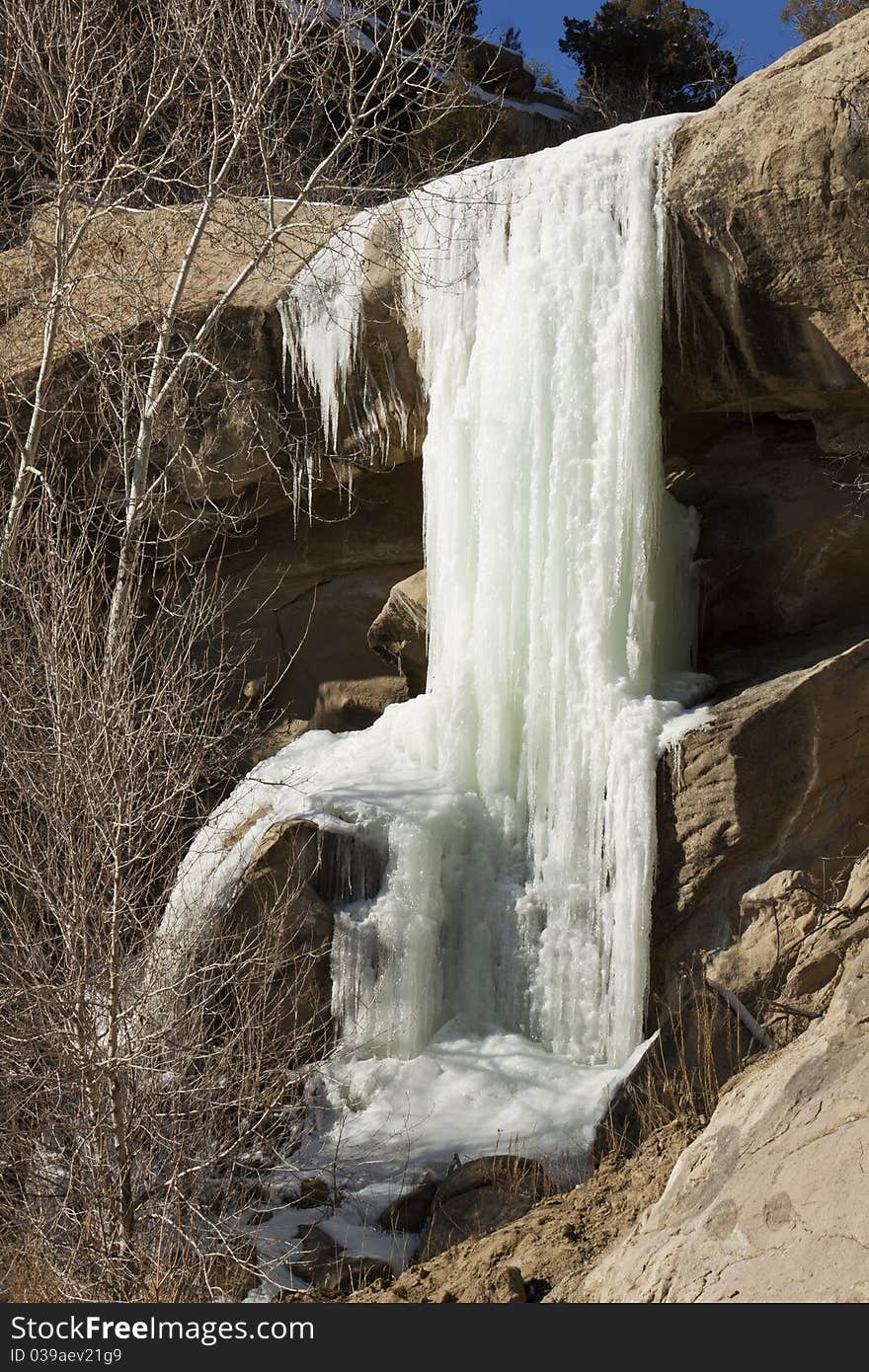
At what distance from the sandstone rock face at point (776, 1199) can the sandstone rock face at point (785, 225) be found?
4.58 metres

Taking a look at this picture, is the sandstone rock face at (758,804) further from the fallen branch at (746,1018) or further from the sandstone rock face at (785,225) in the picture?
the sandstone rock face at (785,225)

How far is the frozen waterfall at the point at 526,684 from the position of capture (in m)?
8.60

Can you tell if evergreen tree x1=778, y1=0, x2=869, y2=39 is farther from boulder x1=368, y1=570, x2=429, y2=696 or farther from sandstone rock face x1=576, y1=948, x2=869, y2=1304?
sandstone rock face x1=576, y1=948, x2=869, y2=1304

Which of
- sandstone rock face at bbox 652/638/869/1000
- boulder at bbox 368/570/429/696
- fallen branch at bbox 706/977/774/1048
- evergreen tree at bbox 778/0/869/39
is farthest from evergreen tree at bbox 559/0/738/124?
fallen branch at bbox 706/977/774/1048

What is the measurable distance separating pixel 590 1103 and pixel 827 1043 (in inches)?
120

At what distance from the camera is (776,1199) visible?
15.0 feet

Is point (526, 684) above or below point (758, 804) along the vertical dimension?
above

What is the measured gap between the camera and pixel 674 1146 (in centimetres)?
685

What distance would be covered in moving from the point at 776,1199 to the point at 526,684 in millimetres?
4858

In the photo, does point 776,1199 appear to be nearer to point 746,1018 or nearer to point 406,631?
point 746,1018

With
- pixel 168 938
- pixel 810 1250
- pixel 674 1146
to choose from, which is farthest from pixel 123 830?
pixel 810 1250

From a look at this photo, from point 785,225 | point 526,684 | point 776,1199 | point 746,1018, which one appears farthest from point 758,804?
point 776,1199

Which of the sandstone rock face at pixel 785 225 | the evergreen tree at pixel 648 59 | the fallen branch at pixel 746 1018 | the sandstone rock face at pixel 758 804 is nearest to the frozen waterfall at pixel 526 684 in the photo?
the sandstone rock face at pixel 758 804

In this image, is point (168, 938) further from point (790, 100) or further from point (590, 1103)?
point (790, 100)
